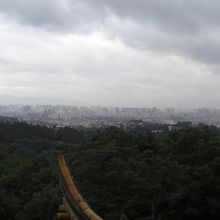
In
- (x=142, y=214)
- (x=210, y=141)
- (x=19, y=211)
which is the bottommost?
(x=19, y=211)

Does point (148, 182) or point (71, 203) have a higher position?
point (71, 203)

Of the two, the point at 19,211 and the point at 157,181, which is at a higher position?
the point at 157,181

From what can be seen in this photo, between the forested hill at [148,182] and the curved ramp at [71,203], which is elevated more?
the curved ramp at [71,203]

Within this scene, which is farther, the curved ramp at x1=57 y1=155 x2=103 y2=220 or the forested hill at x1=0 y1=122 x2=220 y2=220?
the forested hill at x1=0 y1=122 x2=220 y2=220

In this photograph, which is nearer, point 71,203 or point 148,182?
point 71,203

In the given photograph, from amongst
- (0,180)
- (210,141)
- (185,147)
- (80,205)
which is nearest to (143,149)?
(185,147)

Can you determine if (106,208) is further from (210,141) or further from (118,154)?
(210,141)

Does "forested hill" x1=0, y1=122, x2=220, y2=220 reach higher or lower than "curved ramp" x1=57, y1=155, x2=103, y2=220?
lower

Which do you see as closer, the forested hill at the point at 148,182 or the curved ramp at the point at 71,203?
the curved ramp at the point at 71,203
